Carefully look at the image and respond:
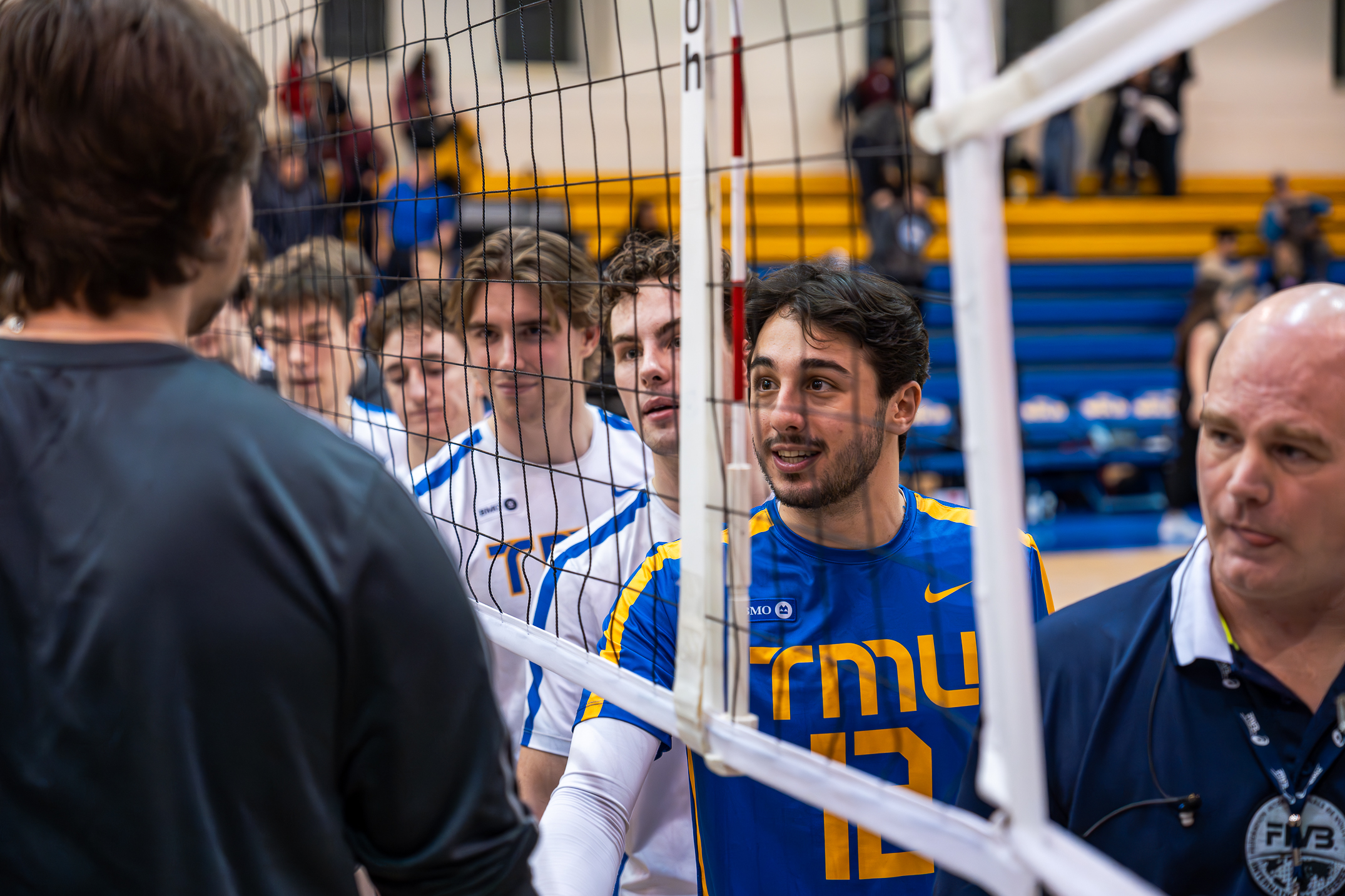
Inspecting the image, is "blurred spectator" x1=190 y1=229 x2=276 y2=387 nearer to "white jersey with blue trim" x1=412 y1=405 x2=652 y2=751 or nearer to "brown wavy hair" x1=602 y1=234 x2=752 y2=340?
"white jersey with blue trim" x1=412 y1=405 x2=652 y2=751

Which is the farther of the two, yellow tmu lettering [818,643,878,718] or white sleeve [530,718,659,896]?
yellow tmu lettering [818,643,878,718]

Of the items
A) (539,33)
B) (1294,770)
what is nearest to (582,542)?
(1294,770)

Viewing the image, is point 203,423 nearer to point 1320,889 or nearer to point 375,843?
point 375,843

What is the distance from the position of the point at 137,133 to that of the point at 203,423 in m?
0.24

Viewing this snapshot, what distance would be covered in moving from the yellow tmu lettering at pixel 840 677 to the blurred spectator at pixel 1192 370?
6.93 m

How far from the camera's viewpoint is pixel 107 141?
87 centimetres

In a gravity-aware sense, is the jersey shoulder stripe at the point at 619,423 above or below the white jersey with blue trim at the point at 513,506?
above

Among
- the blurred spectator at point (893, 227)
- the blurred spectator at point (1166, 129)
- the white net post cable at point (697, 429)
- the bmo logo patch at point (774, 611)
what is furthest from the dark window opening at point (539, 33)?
the white net post cable at point (697, 429)

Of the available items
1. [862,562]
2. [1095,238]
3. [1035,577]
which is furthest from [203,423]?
[1095,238]

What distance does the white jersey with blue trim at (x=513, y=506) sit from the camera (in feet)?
8.49

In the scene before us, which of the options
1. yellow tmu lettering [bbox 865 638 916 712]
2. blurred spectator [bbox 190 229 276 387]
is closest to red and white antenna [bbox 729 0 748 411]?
yellow tmu lettering [bbox 865 638 916 712]

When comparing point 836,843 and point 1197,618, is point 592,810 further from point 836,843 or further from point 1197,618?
point 1197,618

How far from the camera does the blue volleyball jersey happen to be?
170 cm

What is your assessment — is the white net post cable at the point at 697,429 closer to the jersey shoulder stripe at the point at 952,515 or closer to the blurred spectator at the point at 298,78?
the jersey shoulder stripe at the point at 952,515
